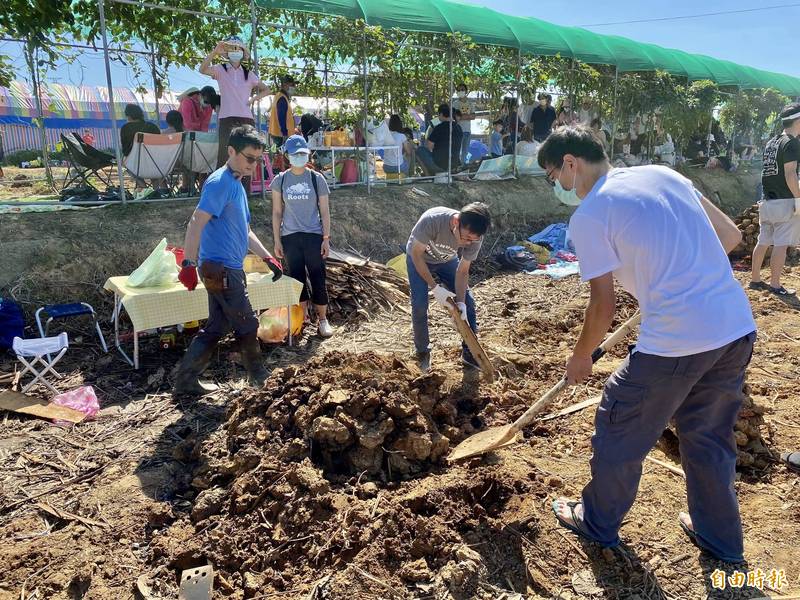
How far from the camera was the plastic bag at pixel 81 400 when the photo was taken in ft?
15.3

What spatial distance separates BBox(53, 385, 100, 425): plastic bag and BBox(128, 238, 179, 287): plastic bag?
0.99 meters

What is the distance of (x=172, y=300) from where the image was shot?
511cm

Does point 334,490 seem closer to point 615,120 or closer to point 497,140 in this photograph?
point 497,140

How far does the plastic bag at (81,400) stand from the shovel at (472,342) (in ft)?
9.70

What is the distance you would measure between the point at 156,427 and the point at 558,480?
9.71 feet

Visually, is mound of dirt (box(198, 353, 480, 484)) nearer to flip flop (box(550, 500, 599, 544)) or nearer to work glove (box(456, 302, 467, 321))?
flip flop (box(550, 500, 599, 544))

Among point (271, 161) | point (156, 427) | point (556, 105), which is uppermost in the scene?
point (556, 105)

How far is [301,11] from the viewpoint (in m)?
8.77

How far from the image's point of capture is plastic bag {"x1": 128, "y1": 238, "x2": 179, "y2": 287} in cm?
518

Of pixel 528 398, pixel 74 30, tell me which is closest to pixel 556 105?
pixel 74 30

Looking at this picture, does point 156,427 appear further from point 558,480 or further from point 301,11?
point 301,11

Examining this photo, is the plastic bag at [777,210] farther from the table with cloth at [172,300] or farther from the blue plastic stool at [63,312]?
the blue plastic stool at [63,312]

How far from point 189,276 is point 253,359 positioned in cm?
86

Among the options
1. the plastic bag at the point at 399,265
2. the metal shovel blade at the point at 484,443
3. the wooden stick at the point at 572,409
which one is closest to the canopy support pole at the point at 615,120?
the plastic bag at the point at 399,265
